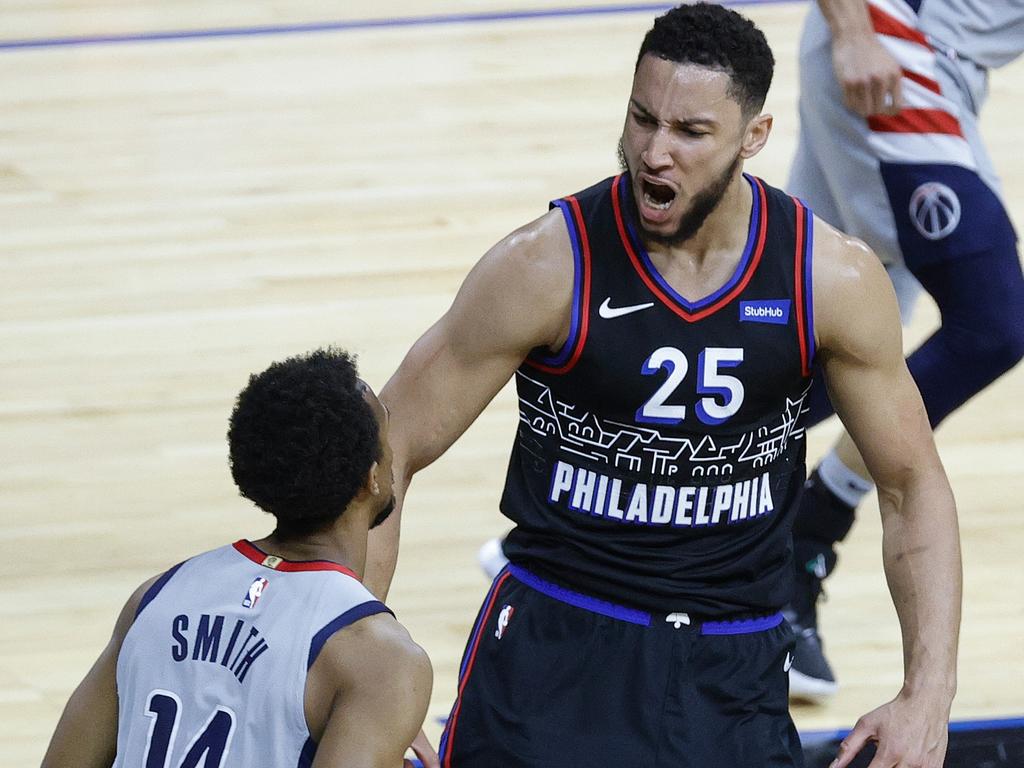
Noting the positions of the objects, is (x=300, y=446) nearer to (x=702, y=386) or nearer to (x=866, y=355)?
(x=702, y=386)

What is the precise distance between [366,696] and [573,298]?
2.68ft

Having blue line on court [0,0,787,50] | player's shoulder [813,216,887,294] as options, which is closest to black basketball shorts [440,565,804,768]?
player's shoulder [813,216,887,294]

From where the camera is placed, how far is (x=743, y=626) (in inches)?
116

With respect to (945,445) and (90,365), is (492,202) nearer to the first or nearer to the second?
(90,365)

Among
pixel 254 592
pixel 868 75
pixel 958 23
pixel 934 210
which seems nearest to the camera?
pixel 254 592

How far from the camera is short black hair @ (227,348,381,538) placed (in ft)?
7.65

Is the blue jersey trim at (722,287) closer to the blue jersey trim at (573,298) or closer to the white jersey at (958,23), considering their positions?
the blue jersey trim at (573,298)

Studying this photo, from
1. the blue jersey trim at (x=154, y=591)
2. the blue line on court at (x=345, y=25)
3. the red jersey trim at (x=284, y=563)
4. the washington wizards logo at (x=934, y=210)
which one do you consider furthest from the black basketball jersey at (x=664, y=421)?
the blue line on court at (x=345, y=25)

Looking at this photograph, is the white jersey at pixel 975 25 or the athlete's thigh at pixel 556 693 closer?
the athlete's thigh at pixel 556 693

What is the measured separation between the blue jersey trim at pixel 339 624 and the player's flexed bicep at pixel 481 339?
58 centimetres

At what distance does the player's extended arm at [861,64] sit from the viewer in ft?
12.2

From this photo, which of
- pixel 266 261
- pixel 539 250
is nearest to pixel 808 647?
pixel 539 250

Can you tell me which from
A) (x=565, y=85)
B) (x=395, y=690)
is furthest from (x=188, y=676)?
(x=565, y=85)

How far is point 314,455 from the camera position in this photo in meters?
2.33
